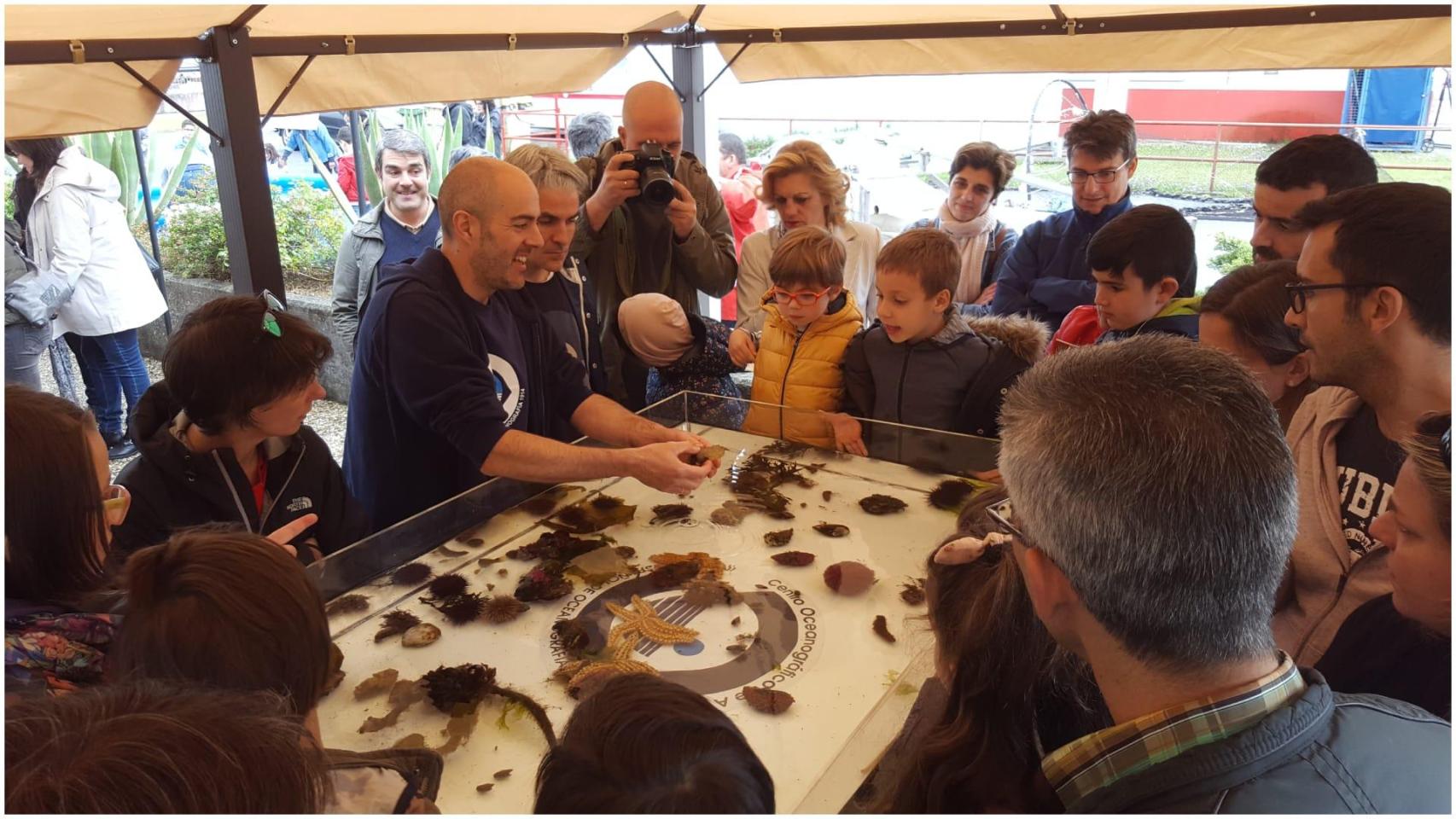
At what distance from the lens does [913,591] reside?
6.41 feet

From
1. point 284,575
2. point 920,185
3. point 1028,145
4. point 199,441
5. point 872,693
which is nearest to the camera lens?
point 284,575

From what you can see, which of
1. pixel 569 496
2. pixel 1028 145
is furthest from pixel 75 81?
pixel 1028 145

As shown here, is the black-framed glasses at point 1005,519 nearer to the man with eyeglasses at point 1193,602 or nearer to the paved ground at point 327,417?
the man with eyeglasses at point 1193,602

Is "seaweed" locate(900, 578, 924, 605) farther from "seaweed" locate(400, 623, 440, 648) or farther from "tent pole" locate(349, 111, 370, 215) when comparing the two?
"tent pole" locate(349, 111, 370, 215)

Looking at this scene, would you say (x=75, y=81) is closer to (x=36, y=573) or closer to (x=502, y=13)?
(x=502, y=13)

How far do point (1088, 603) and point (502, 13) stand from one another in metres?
3.83

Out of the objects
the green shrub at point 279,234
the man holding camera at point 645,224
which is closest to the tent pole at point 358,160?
the green shrub at point 279,234

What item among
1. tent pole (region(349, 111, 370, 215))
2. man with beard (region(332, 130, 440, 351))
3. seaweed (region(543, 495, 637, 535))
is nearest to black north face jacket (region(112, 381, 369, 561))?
seaweed (region(543, 495, 637, 535))

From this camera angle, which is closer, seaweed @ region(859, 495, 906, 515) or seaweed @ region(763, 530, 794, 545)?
seaweed @ region(763, 530, 794, 545)

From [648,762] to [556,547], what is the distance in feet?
4.22

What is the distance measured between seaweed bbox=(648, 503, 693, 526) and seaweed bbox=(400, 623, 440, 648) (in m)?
0.62

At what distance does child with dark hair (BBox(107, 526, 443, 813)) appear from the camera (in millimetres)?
1188

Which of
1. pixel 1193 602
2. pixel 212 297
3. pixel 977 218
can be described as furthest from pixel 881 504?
pixel 212 297

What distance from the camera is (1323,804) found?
94 cm
